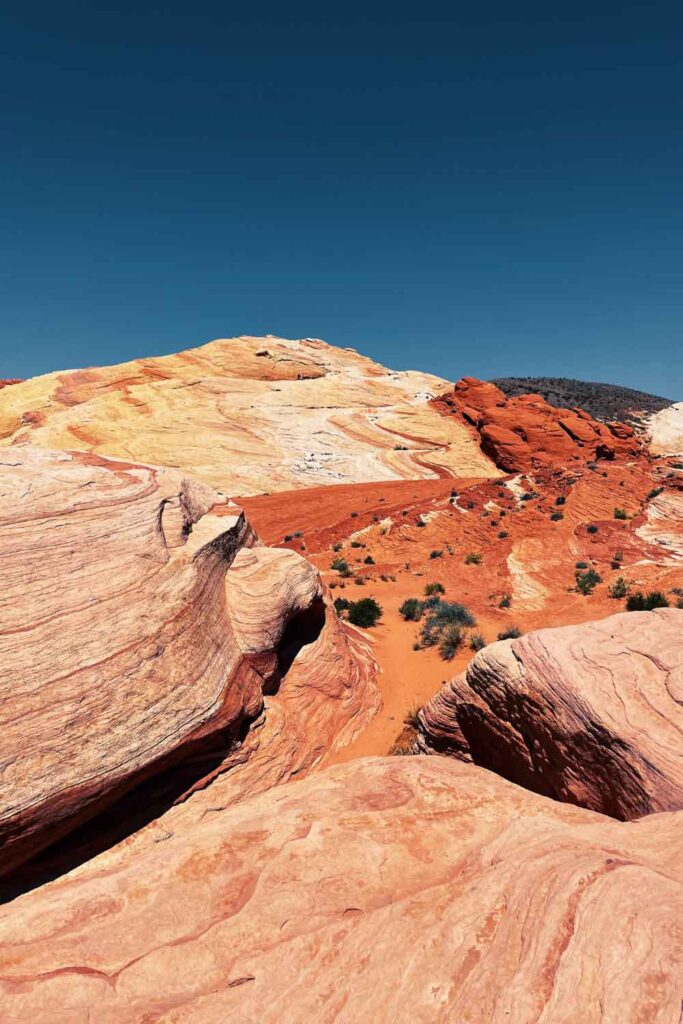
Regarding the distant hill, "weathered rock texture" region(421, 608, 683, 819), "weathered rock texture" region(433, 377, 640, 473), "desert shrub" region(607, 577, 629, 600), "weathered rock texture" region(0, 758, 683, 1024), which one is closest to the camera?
"weathered rock texture" region(0, 758, 683, 1024)

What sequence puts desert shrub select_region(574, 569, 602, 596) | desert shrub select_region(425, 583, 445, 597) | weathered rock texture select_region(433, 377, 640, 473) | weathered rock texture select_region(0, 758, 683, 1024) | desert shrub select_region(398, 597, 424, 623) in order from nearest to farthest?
weathered rock texture select_region(0, 758, 683, 1024), desert shrub select_region(398, 597, 424, 623), desert shrub select_region(574, 569, 602, 596), desert shrub select_region(425, 583, 445, 597), weathered rock texture select_region(433, 377, 640, 473)

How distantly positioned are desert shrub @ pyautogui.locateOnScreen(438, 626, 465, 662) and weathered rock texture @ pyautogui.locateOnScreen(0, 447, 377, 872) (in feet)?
9.62

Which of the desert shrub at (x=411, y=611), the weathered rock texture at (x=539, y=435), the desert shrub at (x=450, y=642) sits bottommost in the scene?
the desert shrub at (x=450, y=642)

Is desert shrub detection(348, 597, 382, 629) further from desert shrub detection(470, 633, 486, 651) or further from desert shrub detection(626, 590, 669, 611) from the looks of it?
desert shrub detection(626, 590, 669, 611)

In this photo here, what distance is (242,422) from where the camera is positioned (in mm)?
41656

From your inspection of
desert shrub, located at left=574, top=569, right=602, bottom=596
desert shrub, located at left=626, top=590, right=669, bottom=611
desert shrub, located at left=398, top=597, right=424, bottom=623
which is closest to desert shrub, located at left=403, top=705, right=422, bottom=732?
desert shrub, located at left=398, top=597, right=424, bottom=623

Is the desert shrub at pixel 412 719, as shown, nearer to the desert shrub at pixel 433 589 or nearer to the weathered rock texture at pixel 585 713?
the weathered rock texture at pixel 585 713

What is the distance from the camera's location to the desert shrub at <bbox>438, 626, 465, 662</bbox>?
1168 cm

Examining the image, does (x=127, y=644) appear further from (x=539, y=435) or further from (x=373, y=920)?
(x=539, y=435)

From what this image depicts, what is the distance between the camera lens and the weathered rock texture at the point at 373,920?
2738 millimetres

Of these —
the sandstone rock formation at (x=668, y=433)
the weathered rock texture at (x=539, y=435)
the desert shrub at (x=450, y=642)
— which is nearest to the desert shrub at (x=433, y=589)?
the desert shrub at (x=450, y=642)

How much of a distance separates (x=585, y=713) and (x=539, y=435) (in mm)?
38886

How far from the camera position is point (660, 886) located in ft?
10.3

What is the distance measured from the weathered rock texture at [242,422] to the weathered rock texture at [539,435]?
5.21 ft
